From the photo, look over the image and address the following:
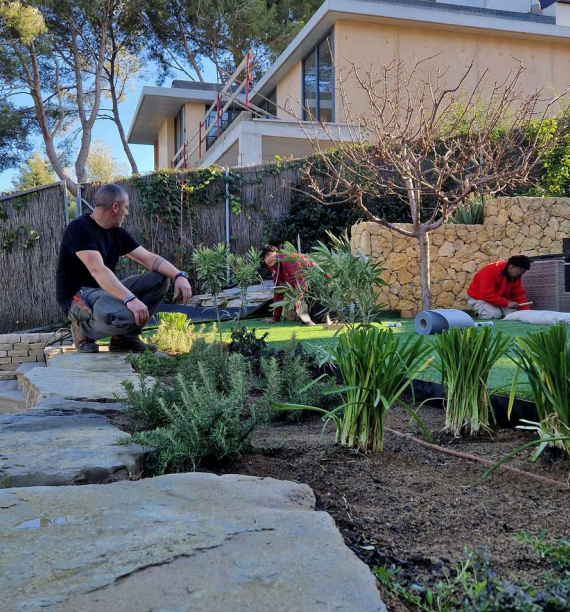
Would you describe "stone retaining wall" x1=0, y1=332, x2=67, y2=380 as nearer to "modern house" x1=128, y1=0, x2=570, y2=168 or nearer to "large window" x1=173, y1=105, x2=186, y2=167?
"modern house" x1=128, y1=0, x2=570, y2=168

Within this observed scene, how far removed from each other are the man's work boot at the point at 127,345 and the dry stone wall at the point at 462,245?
5.14 metres

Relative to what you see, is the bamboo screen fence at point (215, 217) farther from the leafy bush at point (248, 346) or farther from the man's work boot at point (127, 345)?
the leafy bush at point (248, 346)

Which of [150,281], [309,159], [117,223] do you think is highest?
[309,159]

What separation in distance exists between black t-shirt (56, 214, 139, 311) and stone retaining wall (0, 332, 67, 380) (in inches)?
106

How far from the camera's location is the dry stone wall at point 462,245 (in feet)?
33.4

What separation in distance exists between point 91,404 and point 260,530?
2.24 metres

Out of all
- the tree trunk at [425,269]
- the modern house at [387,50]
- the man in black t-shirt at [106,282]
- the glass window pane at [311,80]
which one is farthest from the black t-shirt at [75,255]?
the glass window pane at [311,80]

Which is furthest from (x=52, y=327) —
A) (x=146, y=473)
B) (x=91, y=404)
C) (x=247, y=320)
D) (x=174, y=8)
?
(x=174, y=8)

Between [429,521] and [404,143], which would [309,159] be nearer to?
[404,143]

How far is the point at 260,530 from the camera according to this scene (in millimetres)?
1427

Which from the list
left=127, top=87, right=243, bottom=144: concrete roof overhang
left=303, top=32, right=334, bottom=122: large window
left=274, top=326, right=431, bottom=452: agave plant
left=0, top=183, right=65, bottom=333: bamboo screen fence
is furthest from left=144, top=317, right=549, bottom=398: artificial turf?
left=127, top=87, right=243, bottom=144: concrete roof overhang

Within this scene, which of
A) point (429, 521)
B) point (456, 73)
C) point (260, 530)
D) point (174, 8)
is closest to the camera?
point (260, 530)

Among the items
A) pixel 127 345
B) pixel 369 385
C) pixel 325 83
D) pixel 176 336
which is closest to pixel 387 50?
pixel 325 83

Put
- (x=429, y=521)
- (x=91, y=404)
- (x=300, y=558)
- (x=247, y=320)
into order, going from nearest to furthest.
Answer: (x=300, y=558)
(x=429, y=521)
(x=91, y=404)
(x=247, y=320)
